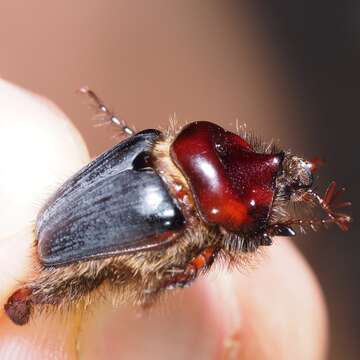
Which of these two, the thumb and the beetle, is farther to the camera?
the thumb

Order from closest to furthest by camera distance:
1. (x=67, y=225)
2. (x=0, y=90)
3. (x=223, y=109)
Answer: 1. (x=67, y=225)
2. (x=0, y=90)
3. (x=223, y=109)

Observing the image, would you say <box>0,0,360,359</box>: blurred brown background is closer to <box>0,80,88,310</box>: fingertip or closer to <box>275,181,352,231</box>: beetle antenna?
<box>0,80,88,310</box>: fingertip

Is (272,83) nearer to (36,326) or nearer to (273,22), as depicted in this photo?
(273,22)

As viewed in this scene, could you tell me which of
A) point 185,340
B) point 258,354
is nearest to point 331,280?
point 258,354

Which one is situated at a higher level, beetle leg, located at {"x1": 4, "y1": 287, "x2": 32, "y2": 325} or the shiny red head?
the shiny red head

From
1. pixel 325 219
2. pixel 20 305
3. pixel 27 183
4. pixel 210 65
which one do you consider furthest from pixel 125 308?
pixel 210 65

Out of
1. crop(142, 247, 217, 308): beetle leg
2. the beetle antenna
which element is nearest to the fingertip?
crop(142, 247, 217, 308): beetle leg

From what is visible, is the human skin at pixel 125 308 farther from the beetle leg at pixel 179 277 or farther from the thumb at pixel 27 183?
the beetle leg at pixel 179 277
